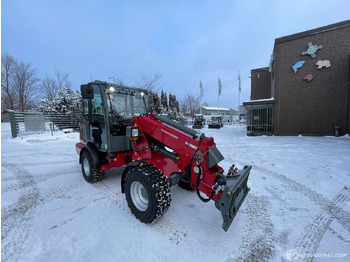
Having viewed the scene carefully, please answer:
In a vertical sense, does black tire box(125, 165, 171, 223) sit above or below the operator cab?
below

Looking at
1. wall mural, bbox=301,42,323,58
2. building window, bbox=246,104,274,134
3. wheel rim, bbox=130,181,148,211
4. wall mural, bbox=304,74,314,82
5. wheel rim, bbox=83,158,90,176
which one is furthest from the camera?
building window, bbox=246,104,274,134

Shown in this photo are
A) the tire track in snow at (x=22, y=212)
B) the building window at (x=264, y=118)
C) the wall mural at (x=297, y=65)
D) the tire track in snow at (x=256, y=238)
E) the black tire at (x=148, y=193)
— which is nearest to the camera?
the tire track in snow at (x=256, y=238)

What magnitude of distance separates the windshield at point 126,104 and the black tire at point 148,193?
1.73 m

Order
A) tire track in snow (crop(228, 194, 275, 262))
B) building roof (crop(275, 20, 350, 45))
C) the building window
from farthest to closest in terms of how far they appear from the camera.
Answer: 1. the building window
2. building roof (crop(275, 20, 350, 45))
3. tire track in snow (crop(228, 194, 275, 262))

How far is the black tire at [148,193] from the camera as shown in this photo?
7.86 feet

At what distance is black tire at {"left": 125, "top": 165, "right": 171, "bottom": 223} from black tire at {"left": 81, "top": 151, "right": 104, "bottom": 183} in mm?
1667

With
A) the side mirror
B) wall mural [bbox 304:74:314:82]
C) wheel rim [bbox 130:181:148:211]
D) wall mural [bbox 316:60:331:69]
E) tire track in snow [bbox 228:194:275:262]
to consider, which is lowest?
tire track in snow [bbox 228:194:275:262]

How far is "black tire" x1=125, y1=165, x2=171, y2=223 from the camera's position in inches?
94.3

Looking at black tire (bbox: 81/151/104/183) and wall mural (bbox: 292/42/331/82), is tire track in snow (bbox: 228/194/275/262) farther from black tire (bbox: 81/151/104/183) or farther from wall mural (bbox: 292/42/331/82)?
wall mural (bbox: 292/42/331/82)

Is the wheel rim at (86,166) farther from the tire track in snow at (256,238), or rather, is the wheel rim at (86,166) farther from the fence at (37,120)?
the fence at (37,120)

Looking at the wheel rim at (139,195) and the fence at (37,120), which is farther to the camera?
the fence at (37,120)

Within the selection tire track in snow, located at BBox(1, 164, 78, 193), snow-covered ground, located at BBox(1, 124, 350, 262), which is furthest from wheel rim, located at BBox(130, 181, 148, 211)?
tire track in snow, located at BBox(1, 164, 78, 193)

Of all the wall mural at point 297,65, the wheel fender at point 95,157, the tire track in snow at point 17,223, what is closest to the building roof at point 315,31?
the wall mural at point 297,65

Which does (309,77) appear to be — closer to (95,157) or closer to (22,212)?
(95,157)
